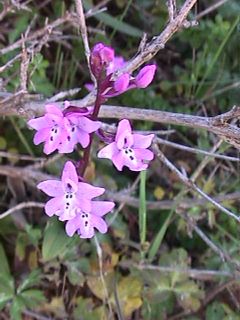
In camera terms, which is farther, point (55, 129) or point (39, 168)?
point (39, 168)

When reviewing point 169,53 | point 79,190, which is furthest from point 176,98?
point 79,190

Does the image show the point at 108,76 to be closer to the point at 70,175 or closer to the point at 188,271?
the point at 70,175

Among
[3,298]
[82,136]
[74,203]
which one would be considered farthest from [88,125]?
[3,298]

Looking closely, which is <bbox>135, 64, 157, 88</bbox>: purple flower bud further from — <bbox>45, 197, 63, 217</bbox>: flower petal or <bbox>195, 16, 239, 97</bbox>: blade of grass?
<bbox>195, 16, 239, 97</bbox>: blade of grass

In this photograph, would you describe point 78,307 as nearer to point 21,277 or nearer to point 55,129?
point 21,277

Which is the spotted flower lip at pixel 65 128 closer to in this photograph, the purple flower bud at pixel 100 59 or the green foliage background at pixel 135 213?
the purple flower bud at pixel 100 59

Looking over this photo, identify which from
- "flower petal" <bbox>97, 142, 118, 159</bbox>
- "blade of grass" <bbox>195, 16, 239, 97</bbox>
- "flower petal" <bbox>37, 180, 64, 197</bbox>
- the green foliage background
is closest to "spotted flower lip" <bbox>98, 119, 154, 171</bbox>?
"flower petal" <bbox>97, 142, 118, 159</bbox>
